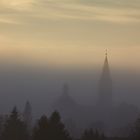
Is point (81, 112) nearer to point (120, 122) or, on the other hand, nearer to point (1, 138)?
point (120, 122)

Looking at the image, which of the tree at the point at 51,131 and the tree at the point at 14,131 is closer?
the tree at the point at 51,131

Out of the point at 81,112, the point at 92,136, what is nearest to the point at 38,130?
the point at 92,136

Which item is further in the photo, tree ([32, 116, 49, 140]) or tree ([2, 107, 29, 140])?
tree ([2, 107, 29, 140])

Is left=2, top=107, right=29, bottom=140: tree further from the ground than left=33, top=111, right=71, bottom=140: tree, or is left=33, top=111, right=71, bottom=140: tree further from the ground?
left=2, top=107, right=29, bottom=140: tree

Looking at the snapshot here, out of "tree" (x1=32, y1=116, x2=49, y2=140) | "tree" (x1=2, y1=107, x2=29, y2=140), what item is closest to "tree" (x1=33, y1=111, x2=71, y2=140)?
"tree" (x1=32, y1=116, x2=49, y2=140)

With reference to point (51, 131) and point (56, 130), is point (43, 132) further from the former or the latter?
point (56, 130)

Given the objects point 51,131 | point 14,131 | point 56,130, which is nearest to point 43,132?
point 51,131

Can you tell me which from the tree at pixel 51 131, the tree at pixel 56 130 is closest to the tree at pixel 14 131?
the tree at pixel 51 131

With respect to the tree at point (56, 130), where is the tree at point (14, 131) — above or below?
above

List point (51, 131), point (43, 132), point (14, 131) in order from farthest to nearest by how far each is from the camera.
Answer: point (14, 131), point (43, 132), point (51, 131)

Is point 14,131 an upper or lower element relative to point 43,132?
upper

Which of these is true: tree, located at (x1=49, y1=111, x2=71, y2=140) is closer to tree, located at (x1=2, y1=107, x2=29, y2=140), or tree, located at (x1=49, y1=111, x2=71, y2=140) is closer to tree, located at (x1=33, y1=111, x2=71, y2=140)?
tree, located at (x1=33, y1=111, x2=71, y2=140)

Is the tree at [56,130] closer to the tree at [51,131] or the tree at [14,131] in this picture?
the tree at [51,131]

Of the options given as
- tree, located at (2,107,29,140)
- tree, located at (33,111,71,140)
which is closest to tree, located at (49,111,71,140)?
tree, located at (33,111,71,140)
